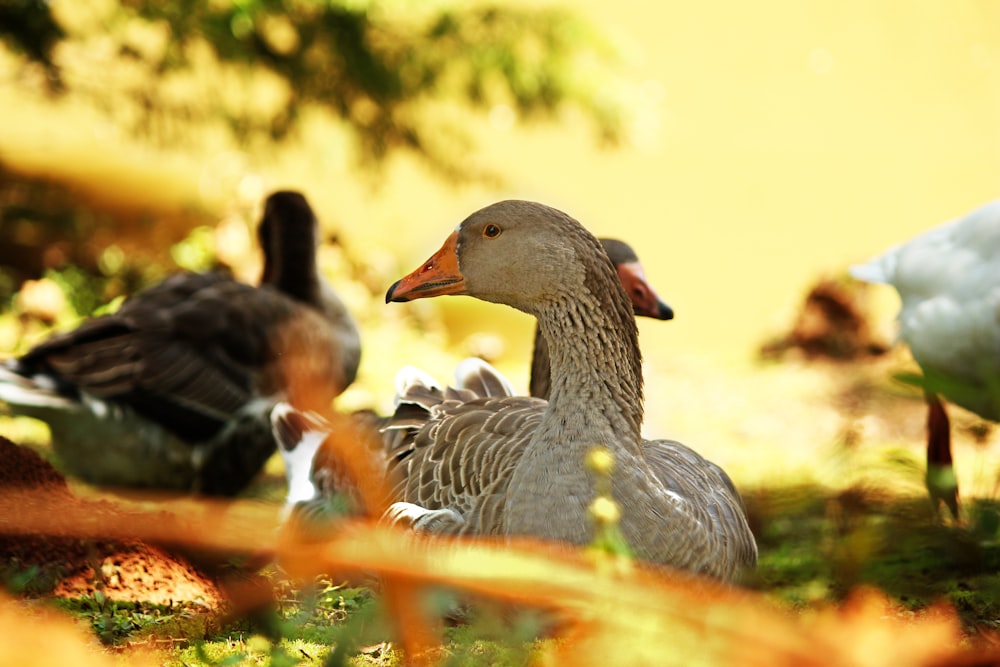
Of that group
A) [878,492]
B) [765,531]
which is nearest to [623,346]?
[878,492]

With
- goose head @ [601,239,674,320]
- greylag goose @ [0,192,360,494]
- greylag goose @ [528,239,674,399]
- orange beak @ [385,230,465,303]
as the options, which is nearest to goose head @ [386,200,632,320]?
orange beak @ [385,230,465,303]

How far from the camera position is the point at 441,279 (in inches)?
130

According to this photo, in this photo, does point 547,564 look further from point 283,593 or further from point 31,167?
point 31,167

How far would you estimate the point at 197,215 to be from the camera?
418 inches

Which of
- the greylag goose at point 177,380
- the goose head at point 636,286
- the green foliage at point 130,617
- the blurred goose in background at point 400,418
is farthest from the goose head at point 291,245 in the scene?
the green foliage at point 130,617

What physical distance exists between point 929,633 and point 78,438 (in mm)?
5452

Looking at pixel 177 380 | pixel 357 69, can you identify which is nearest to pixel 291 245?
pixel 177 380

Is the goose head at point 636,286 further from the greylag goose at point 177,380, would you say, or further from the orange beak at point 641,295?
the greylag goose at point 177,380

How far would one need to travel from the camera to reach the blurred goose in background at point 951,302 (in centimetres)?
456

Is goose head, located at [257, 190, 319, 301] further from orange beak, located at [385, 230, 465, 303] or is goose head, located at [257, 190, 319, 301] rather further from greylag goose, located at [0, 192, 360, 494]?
orange beak, located at [385, 230, 465, 303]

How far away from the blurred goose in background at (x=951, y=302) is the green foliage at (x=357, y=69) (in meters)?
4.24

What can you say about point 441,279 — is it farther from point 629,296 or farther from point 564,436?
point 629,296

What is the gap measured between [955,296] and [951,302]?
3cm

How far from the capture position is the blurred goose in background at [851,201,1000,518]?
15.0 ft
